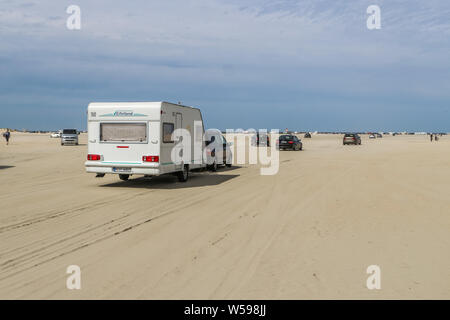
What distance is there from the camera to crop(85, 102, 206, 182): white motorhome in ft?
46.4

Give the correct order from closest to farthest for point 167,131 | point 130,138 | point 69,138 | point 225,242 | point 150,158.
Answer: point 225,242 → point 150,158 → point 130,138 → point 167,131 → point 69,138

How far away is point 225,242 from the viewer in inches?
287

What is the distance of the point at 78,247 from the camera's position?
6.89 meters

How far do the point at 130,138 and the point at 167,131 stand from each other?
118cm

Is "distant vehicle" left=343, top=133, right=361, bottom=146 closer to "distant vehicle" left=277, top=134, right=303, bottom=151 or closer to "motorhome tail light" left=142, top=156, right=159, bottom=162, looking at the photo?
"distant vehicle" left=277, top=134, right=303, bottom=151

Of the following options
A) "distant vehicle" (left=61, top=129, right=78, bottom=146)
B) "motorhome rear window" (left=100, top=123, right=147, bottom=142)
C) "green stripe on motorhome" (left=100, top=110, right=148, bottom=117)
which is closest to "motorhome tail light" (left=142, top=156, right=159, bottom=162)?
"motorhome rear window" (left=100, top=123, right=147, bottom=142)

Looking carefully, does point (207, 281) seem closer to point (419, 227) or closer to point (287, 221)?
point (287, 221)

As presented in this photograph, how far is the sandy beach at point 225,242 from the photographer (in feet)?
17.1

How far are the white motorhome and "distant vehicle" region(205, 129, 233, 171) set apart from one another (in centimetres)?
470

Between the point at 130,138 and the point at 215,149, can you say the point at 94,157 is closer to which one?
the point at 130,138

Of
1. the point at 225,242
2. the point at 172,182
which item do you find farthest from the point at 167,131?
the point at 225,242

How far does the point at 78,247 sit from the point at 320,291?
144 inches

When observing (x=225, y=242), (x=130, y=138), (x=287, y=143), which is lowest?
(x=225, y=242)

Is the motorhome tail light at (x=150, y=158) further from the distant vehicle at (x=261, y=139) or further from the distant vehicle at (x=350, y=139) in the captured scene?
the distant vehicle at (x=350, y=139)
